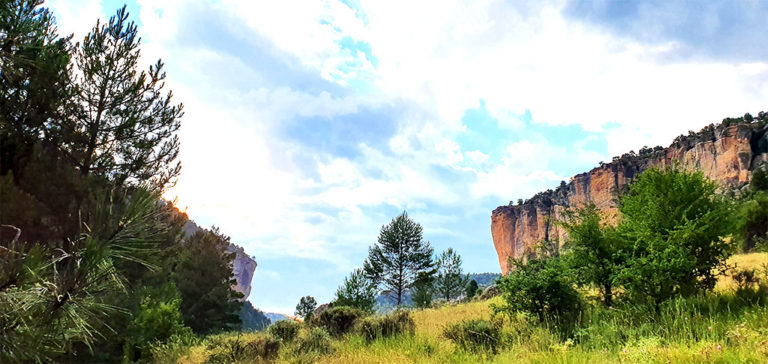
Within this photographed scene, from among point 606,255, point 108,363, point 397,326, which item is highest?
point 606,255

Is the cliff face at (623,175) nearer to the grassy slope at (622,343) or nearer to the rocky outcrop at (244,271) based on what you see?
the grassy slope at (622,343)

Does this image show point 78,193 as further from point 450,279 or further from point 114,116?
point 450,279

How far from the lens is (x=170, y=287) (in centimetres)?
1562

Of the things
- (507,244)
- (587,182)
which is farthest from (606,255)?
(507,244)

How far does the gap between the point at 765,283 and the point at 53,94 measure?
20300 millimetres

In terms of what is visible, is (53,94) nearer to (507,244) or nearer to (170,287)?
(170,287)

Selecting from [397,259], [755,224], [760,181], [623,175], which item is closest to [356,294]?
[397,259]

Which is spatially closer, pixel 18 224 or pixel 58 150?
pixel 18 224

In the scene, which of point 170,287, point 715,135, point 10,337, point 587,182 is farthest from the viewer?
point 587,182

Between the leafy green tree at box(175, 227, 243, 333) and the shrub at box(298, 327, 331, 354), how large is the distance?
1813cm

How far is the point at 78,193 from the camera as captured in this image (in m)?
11.9

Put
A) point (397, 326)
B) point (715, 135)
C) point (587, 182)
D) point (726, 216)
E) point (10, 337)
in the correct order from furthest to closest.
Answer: point (587, 182)
point (715, 135)
point (397, 326)
point (726, 216)
point (10, 337)

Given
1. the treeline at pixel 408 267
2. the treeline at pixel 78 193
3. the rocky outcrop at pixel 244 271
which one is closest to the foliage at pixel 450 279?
the treeline at pixel 408 267

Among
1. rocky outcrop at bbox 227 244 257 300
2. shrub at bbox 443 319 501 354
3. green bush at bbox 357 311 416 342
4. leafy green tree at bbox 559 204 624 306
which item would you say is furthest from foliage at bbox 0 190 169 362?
rocky outcrop at bbox 227 244 257 300
